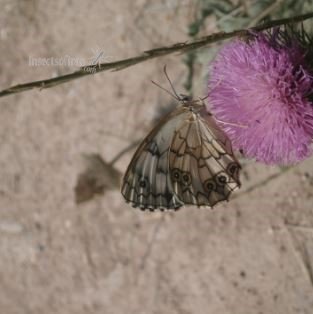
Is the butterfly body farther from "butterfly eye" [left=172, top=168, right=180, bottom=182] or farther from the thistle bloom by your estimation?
the thistle bloom

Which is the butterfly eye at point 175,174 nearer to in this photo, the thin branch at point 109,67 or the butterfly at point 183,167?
the butterfly at point 183,167

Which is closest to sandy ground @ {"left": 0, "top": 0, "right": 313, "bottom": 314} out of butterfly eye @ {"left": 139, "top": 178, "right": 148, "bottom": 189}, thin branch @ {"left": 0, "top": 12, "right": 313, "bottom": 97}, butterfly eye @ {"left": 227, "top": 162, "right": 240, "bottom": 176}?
butterfly eye @ {"left": 227, "top": 162, "right": 240, "bottom": 176}

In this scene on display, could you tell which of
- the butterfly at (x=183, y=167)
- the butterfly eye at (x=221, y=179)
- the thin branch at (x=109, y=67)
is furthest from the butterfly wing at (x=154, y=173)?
the thin branch at (x=109, y=67)

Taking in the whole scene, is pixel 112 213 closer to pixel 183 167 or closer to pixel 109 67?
pixel 183 167

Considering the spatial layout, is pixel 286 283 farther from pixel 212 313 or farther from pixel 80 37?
pixel 80 37

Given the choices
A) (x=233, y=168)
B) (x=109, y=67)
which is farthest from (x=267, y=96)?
(x=109, y=67)

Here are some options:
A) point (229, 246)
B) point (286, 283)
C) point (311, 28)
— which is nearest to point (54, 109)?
point (229, 246)

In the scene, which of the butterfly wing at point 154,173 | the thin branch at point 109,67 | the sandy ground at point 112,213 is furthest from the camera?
the sandy ground at point 112,213
